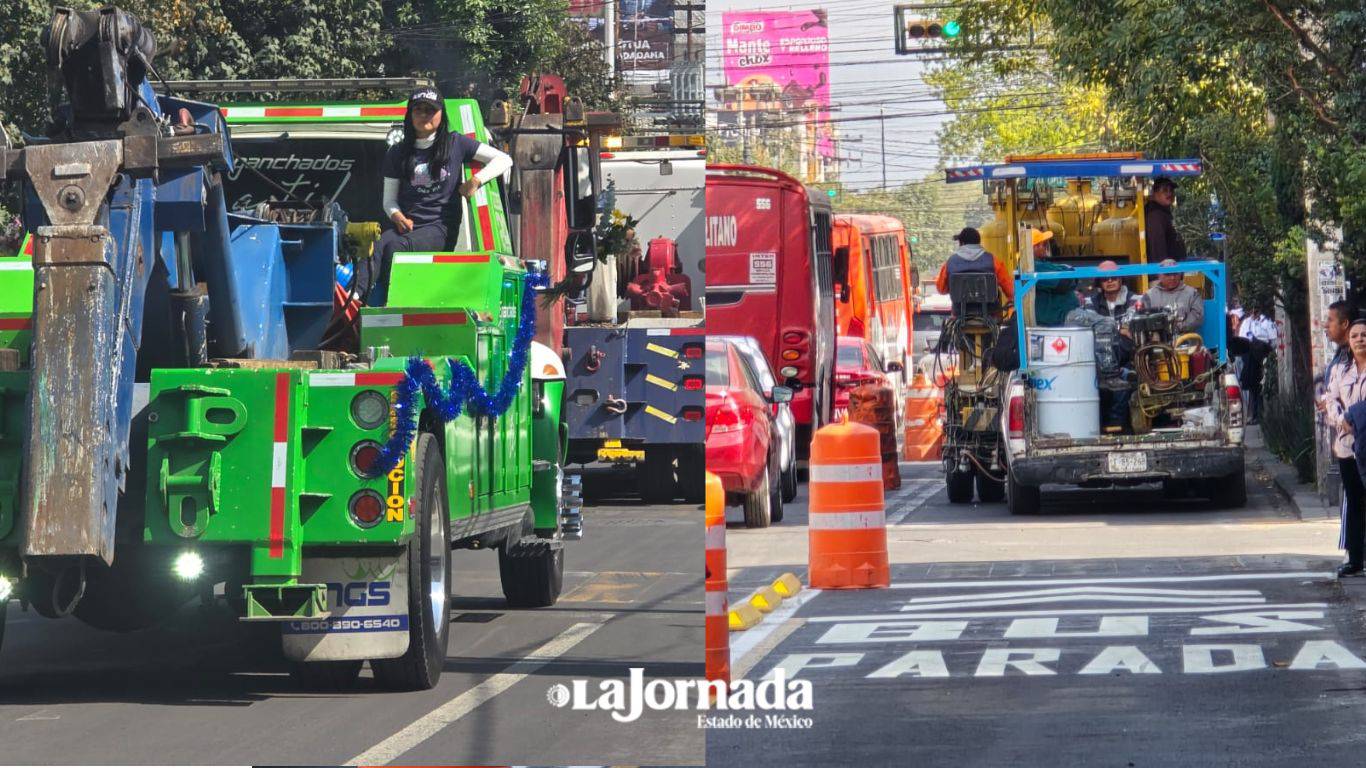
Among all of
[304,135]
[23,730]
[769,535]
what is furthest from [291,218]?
[769,535]

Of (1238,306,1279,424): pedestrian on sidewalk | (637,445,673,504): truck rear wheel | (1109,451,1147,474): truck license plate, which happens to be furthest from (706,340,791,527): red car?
(1238,306,1279,424): pedestrian on sidewalk

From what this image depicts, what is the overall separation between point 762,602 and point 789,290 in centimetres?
996

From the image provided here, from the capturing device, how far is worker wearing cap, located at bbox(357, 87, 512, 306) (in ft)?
23.9

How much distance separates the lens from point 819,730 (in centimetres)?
757

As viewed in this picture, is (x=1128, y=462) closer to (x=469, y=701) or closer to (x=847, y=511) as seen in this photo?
(x=847, y=511)

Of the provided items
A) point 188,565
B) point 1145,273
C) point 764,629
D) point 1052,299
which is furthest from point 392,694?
point 1052,299

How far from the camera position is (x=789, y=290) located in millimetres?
20953

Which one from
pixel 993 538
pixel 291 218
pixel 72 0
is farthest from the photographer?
pixel 993 538

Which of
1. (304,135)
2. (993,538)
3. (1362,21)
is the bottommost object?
(993,538)

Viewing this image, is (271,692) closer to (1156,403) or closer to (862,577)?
(862,577)

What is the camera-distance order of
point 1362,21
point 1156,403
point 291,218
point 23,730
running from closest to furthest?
point 23,730
point 291,218
point 1362,21
point 1156,403

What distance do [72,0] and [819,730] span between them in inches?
140

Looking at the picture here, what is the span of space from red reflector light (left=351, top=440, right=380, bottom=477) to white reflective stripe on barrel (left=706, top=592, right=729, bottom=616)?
1634 mm

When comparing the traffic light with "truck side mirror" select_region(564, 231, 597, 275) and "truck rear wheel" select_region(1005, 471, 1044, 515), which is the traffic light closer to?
"truck rear wheel" select_region(1005, 471, 1044, 515)
